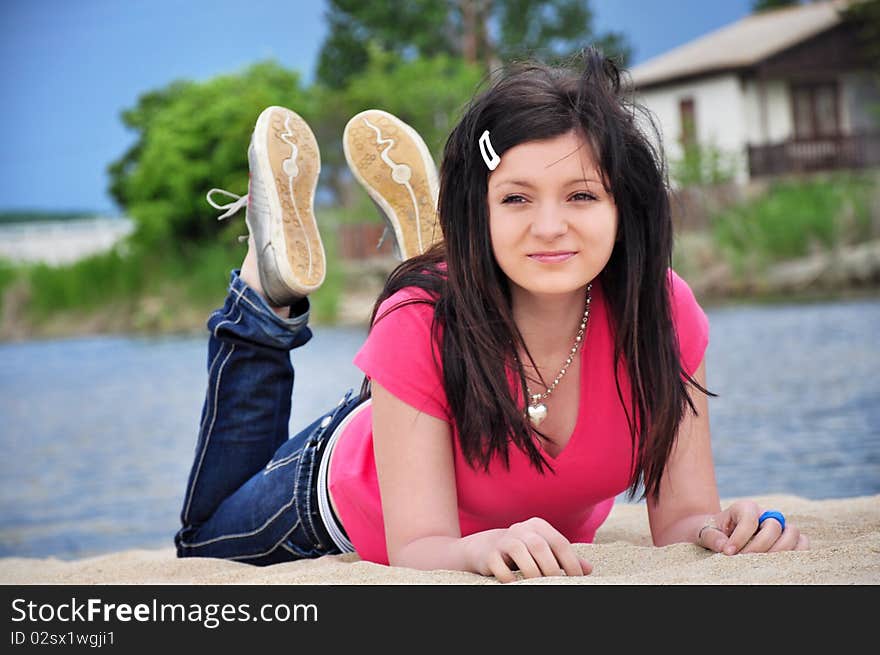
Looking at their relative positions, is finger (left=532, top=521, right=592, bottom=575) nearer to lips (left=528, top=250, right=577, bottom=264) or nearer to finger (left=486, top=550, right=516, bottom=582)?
finger (left=486, top=550, right=516, bottom=582)

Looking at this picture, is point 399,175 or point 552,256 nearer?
point 552,256

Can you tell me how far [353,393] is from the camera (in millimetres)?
2602

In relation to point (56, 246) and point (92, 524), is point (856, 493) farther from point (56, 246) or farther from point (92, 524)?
point (56, 246)

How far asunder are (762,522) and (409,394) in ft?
2.00

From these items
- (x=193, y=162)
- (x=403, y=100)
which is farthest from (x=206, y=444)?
(x=193, y=162)

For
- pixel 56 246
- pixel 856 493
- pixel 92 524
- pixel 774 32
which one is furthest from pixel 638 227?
pixel 56 246

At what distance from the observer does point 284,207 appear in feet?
9.16

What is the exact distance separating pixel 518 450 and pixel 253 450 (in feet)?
2.99

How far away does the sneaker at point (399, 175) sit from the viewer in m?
2.97

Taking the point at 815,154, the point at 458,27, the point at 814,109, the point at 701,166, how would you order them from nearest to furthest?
the point at 701,166, the point at 815,154, the point at 814,109, the point at 458,27

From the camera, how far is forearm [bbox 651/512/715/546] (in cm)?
212

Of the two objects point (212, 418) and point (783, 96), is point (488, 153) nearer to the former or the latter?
point (212, 418)

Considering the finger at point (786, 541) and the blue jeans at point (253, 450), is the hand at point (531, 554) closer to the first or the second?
the finger at point (786, 541)

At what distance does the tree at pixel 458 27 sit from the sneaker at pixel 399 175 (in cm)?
2170
